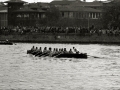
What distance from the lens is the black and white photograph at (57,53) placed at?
62200mm

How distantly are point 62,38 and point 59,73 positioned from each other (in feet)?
185

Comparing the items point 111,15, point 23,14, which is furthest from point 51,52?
point 23,14

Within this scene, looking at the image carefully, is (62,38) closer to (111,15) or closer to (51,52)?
(111,15)

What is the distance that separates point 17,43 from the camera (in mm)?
125500

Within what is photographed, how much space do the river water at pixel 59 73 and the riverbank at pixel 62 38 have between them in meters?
30.0

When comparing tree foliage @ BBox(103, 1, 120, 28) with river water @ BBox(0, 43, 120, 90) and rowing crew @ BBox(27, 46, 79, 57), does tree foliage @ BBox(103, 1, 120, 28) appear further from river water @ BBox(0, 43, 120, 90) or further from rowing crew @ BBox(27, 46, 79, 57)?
rowing crew @ BBox(27, 46, 79, 57)

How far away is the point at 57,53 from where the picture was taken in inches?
3410

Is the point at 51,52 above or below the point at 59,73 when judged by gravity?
above

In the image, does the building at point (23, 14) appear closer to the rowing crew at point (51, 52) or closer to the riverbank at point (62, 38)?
the riverbank at point (62, 38)

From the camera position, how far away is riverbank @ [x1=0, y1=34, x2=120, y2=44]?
401ft

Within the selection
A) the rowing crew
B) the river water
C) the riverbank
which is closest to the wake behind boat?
the rowing crew

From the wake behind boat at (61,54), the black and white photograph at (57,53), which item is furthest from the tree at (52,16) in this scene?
the wake behind boat at (61,54)

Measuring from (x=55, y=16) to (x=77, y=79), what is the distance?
99816 mm

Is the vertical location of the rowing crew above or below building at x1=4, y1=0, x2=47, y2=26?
below
